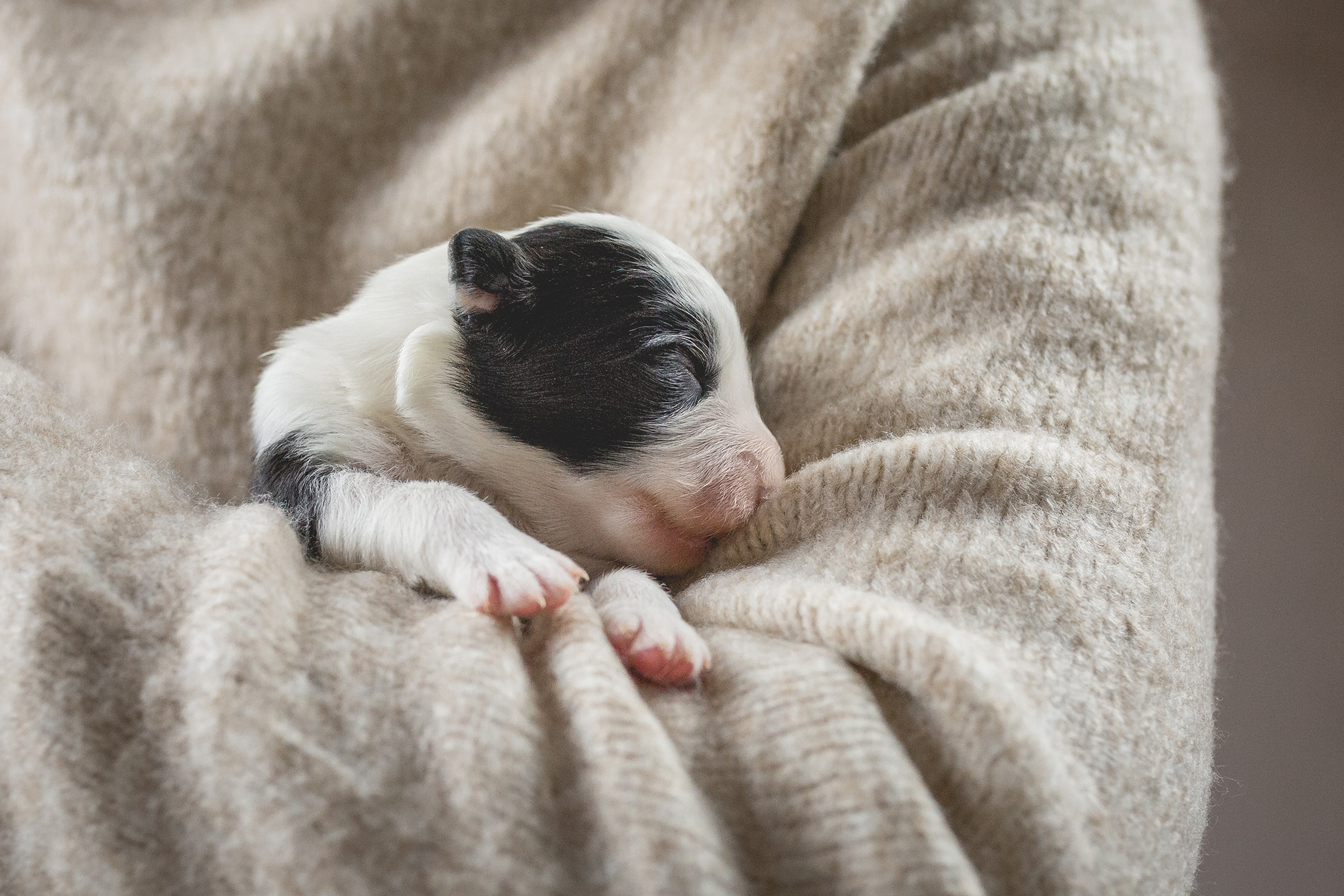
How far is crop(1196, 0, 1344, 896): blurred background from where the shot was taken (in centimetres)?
203

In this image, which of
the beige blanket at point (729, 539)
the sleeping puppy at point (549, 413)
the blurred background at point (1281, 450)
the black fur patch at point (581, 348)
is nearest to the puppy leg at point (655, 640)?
the beige blanket at point (729, 539)

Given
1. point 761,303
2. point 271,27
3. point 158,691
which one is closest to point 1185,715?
point 761,303

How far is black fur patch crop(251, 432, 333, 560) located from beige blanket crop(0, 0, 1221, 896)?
0.21 feet

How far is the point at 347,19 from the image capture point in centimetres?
172

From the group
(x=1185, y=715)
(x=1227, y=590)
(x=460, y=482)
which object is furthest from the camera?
(x=1227, y=590)

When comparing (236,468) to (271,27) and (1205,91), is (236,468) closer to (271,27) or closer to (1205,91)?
(271,27)

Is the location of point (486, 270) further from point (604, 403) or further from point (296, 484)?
point (296, 484)

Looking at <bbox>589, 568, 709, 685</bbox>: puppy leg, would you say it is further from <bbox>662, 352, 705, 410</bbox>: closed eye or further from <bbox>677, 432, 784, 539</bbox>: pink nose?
<bbox>662, 352, 705, 410</bbox>: closed eye

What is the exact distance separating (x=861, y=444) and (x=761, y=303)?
43 centimetres

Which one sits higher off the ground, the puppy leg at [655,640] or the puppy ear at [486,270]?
the puppy ear at [486,270]

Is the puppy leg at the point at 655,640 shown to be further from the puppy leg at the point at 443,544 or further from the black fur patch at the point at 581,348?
the black fur patch at the point at 581,348

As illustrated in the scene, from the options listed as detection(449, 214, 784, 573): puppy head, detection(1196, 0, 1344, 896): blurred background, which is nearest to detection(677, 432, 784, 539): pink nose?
detection(449, 214, 784, 573): puppy head

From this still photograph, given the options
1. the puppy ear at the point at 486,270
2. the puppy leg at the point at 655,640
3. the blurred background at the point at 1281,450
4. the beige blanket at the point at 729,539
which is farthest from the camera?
the blurred background at the point at 1281,450

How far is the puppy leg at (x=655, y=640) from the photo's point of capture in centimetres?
91
